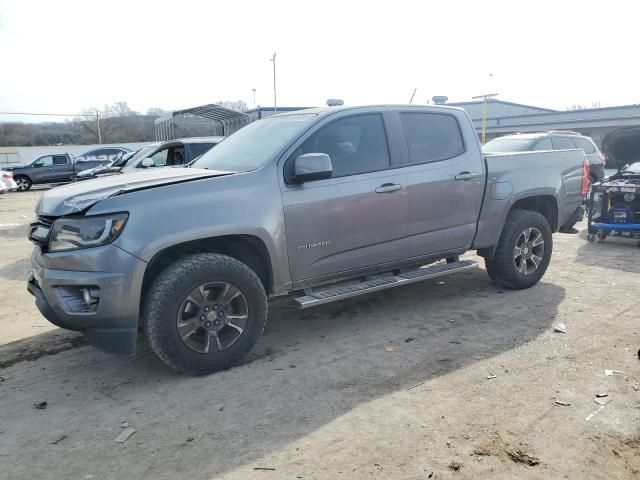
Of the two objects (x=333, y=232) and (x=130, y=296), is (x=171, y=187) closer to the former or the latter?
(x=130, y=296)

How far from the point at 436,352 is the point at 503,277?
77.1 inches

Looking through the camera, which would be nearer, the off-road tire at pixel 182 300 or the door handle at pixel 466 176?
the off-road tire at pixel 182 300

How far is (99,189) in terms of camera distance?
386cm

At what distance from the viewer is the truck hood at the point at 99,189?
3670 millimetres

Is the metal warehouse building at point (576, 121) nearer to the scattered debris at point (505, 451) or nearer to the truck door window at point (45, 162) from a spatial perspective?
the truck door window at point (45, 162)

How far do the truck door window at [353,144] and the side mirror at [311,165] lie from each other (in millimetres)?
277

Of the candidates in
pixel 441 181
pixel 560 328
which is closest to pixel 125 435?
pixel 441 181

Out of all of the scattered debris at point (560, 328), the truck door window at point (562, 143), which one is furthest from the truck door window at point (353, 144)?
the truck door window at point (562, 143)

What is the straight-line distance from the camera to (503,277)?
5859 millimetres

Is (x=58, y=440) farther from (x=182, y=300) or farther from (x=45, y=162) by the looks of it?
(x=45, y=162)

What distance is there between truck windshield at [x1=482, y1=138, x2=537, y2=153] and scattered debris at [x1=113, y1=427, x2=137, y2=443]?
978 centimetres

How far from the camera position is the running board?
14.2 feet

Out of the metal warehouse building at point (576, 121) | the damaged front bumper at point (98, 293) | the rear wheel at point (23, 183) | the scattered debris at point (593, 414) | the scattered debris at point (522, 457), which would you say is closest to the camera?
the scattered debris at point (522, 457)

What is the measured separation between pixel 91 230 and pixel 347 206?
2006mm
